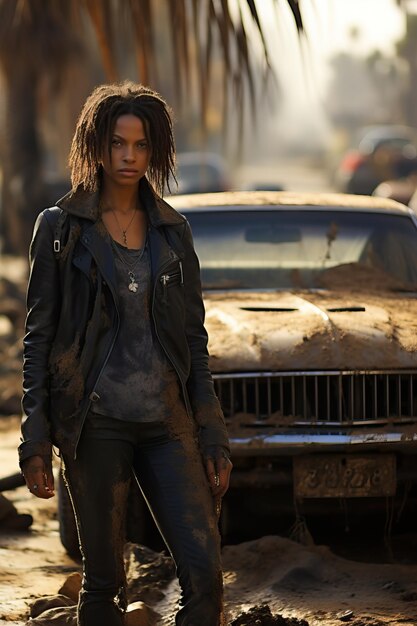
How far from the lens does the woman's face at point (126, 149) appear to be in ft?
13.4

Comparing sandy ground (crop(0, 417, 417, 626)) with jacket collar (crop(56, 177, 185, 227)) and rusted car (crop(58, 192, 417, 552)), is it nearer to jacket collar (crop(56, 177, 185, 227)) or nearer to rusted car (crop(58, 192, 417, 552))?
rusted car (crop(58, 192, 417, 552))

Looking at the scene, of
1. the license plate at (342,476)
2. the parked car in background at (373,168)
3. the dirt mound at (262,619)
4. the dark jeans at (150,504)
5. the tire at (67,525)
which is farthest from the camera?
the parked car in background at (373,168)

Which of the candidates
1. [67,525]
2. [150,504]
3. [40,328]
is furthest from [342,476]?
[40,328]

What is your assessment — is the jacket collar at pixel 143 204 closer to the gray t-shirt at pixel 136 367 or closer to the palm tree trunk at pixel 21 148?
the gray t-shirt at pixel 136 367

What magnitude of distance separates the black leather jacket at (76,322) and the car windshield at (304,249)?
3.02 m

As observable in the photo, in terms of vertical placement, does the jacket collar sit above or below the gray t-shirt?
above

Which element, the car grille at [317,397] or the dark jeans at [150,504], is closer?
the dark jeans at [150,504]

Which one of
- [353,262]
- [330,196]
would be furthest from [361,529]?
[330,196]

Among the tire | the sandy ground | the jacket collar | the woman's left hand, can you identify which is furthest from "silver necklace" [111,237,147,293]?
the tire

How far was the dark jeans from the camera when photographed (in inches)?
155

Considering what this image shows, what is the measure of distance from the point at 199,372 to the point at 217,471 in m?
0.29

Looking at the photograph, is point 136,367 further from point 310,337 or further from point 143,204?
point 310,337

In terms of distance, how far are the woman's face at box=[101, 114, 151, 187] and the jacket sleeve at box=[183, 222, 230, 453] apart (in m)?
0.27

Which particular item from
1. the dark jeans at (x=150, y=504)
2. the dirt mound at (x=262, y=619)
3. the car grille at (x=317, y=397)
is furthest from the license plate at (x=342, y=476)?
the dark jeans at (x=150, y=504)
